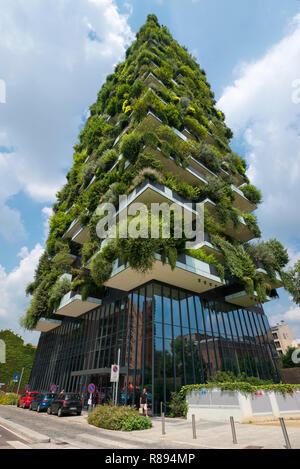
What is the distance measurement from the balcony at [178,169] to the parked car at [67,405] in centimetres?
1990

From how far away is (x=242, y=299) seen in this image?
24.6m

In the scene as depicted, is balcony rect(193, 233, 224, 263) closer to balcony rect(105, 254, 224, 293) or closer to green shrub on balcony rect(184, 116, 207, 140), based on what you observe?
balcony rect(105, 254, 224, 293)

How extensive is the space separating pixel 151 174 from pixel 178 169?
5.88 m

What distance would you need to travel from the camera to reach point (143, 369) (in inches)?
674

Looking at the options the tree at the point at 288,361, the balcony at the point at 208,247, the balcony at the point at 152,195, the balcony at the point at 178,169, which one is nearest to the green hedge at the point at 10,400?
the balcony at the point at 152,195

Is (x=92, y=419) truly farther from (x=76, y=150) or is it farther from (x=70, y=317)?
(x=76, y=150)

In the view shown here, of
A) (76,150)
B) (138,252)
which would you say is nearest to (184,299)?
(138,252)

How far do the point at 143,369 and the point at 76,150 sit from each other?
37739 mm

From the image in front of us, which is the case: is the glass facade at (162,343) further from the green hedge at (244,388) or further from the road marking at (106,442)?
the road marking at (106,442)

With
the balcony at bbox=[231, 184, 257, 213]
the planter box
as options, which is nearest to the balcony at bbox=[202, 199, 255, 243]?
the balcony at bbox=[231, 184, 257, 213]

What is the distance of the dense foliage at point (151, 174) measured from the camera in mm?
21078

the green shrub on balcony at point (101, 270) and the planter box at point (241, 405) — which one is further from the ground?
the green shrub on balcony at point (101, 270)

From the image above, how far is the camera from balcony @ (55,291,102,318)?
936 inches

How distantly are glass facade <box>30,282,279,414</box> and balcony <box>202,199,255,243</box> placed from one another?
25.0 ft
